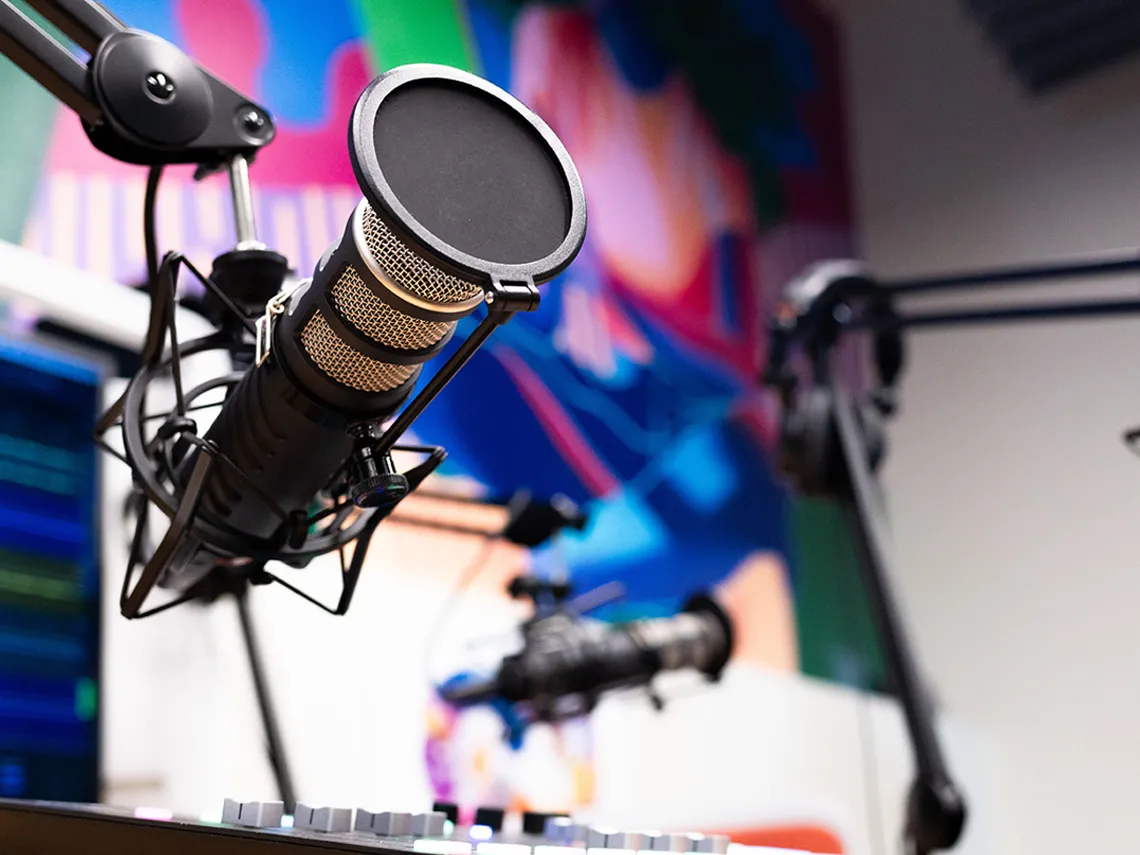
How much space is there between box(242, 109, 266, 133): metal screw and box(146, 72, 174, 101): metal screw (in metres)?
0.06

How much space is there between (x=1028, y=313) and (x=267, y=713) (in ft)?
2.81

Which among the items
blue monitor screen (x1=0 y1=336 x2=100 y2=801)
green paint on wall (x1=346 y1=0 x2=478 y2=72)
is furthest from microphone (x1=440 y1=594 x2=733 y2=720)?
green paint on wall (x1=346 y1=0 x2=478 y2=72)

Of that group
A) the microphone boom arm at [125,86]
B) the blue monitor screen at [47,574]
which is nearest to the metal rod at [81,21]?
the microphone boom arm at [125,86]

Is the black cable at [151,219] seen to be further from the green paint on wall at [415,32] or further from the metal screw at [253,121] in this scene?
the green paint on wall at [415,32]

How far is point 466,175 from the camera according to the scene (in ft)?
1.73

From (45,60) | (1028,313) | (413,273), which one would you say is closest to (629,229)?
(1028,313)

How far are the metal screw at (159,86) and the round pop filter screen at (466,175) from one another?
244 millimetres

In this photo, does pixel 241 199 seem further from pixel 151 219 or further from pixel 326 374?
pixel 326 374

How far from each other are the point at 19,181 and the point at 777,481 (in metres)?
1.84

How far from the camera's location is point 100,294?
104cm

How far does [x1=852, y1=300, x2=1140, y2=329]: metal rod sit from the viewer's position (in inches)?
43.2

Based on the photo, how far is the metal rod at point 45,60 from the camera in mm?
648

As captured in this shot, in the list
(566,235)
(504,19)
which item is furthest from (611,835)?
(504,19)

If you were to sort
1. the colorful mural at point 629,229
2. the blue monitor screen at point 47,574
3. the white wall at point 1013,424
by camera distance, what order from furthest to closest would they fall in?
the white wall at point 1013,424
the colorful mural at point 629,229
the blue monitor screen at point 47,574
